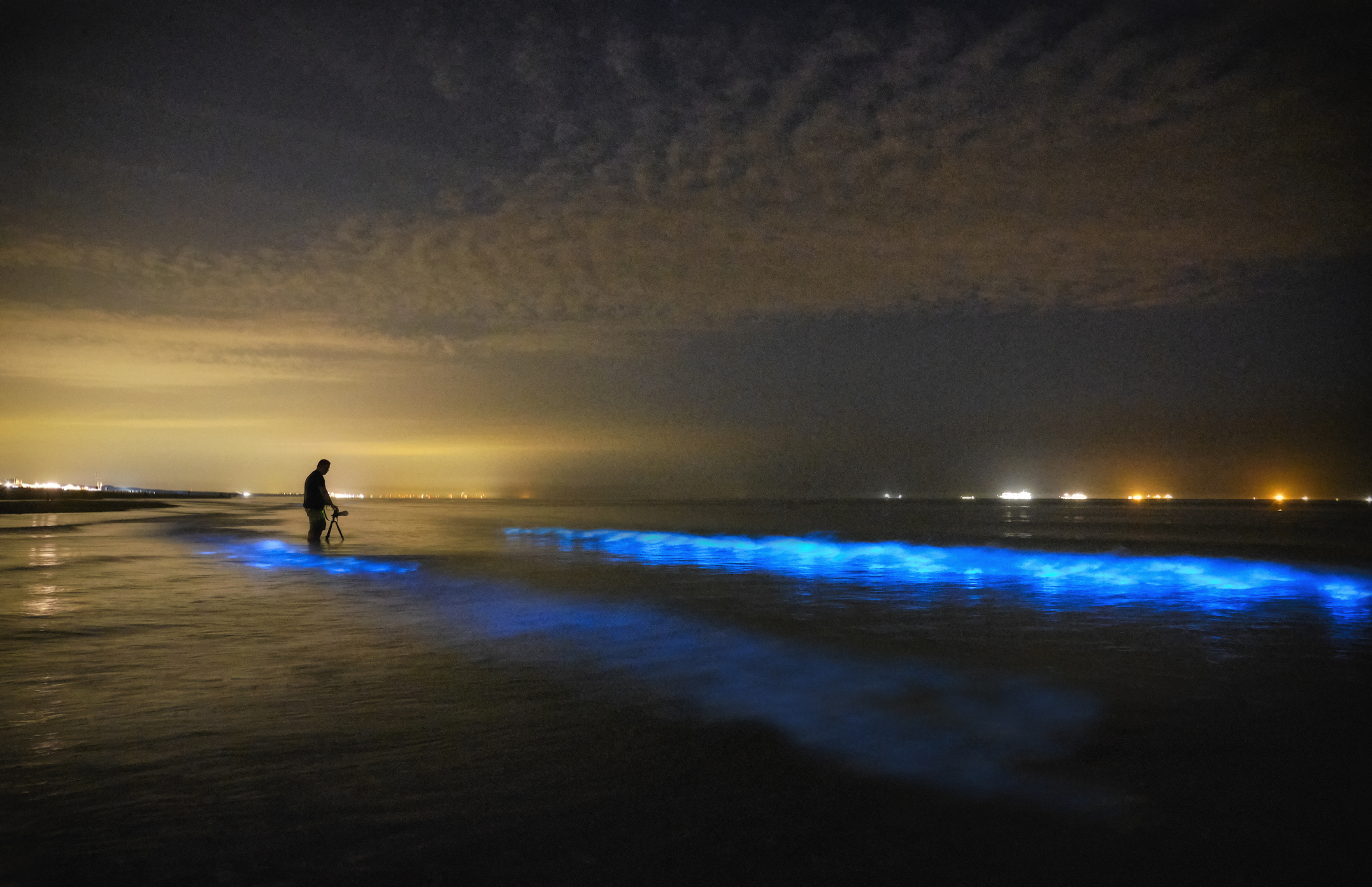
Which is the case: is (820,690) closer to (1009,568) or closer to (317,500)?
(1009,568)

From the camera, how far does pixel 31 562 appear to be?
49.9ft

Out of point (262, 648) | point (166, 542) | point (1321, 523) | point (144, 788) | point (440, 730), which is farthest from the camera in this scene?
point (1321, 523)

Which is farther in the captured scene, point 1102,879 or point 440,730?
point 440,730

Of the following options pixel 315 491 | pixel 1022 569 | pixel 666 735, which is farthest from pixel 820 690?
pixel 315 491

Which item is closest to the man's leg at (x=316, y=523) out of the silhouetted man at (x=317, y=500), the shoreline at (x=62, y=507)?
the silhouetted man at (x=317, y=500)

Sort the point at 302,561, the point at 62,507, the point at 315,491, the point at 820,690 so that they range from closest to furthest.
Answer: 1. the point at 820,690
2. the point at 302,561
3. the point at 315,491
4. the point at 62,507

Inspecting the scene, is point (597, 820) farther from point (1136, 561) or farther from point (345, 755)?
point (1136, 561)

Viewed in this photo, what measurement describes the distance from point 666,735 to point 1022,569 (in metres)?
14.6

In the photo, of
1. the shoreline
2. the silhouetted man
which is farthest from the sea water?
the shoreline

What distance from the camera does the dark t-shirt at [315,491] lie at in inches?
765

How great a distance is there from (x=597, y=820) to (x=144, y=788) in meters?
2.30

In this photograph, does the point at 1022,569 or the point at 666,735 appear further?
the point at 1022,569

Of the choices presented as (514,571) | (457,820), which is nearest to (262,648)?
(457,820)

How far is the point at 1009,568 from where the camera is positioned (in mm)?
17484
